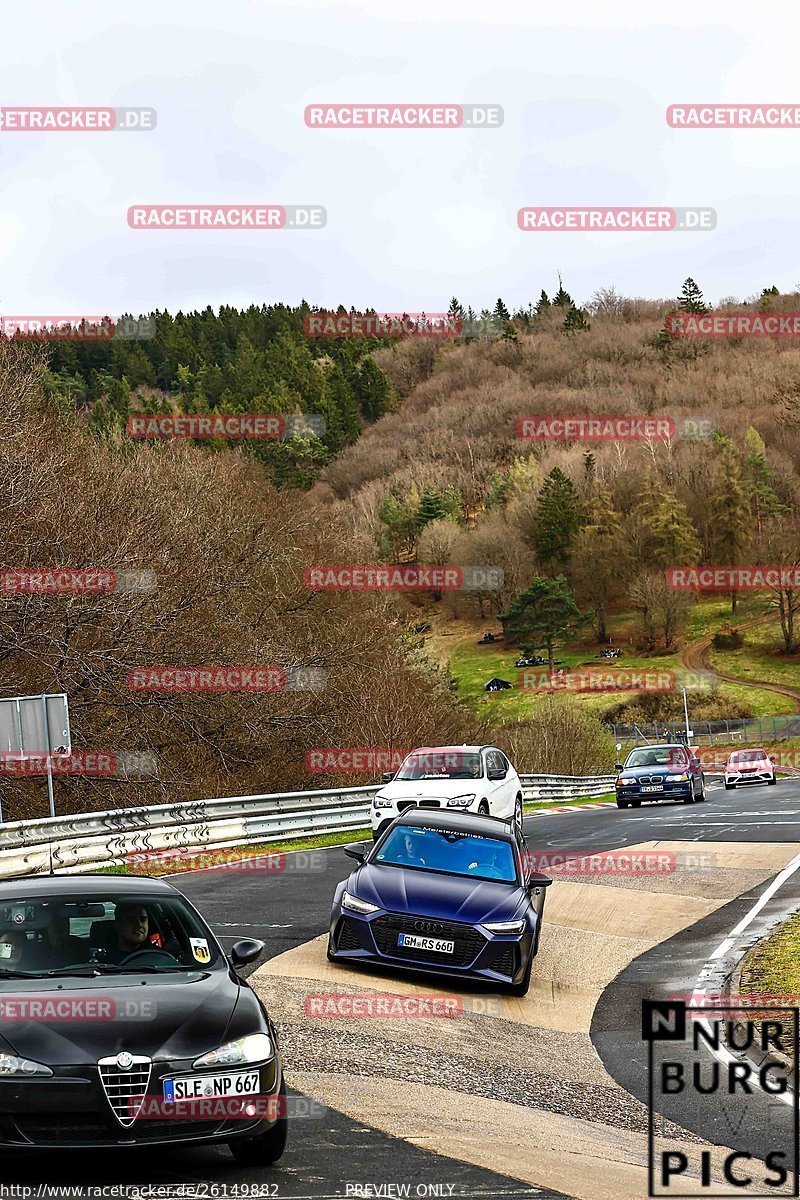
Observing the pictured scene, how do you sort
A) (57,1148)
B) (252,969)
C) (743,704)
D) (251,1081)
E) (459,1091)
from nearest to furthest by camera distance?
1. (57,1148)
2. (251,1081)
3. (459,1091)
4. (252,969)
5. (743,704)

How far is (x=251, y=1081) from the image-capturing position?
6641mm

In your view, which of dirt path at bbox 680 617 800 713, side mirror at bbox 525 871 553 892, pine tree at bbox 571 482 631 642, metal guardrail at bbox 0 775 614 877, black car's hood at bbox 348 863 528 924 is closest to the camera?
black car's hood at bbox 348 863 528 924

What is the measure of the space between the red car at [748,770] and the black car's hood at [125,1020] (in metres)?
44.6

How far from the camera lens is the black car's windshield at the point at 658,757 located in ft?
125

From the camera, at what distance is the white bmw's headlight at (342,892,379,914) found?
1227 cm

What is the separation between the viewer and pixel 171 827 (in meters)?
22.7

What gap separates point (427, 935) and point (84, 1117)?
19.7 feet

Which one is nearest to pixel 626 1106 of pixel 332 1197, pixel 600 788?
pixel 332 1197

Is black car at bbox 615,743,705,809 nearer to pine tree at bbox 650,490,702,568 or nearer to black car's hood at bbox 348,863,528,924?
black car's hood at bbox 348,863,528,924

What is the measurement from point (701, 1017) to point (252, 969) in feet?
12.2

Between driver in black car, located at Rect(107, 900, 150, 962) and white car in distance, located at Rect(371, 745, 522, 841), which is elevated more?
driver in black car, located at Rect(107, 900, 150, 962)

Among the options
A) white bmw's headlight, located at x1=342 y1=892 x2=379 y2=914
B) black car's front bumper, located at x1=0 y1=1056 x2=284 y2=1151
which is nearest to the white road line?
white bmw's headlight, located at x1=342 y1=892 x2=379 y2=914

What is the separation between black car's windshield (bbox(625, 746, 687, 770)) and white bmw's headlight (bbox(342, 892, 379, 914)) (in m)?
26.6

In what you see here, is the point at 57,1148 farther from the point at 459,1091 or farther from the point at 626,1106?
the point at 626,1106
